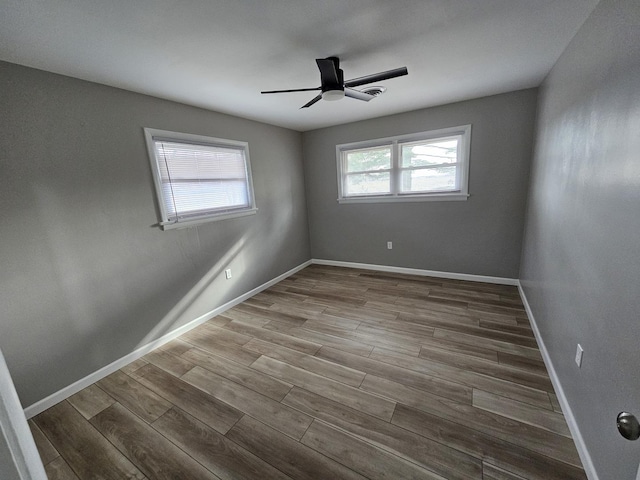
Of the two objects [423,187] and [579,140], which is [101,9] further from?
[423,187]

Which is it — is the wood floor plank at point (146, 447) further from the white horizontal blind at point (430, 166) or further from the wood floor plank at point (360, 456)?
the white horizontal blind at point (430, 166)

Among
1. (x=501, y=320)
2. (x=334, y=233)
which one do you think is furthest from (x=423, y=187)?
(x=501, y=320)

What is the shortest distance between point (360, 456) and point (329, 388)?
1.70 ft

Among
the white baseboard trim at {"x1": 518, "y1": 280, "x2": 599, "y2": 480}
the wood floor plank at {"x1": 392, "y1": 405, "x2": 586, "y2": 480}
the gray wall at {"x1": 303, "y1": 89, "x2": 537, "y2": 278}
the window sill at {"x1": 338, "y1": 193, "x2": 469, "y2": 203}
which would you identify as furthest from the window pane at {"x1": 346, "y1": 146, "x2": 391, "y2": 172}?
the wood floor plank at {"x1": 392, "y1": 405, "x2": 586, "y2": 480}

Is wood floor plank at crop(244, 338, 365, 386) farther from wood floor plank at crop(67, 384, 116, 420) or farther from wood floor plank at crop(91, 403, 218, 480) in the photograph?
wood floor plank at crop(67, 384, 116, 420)

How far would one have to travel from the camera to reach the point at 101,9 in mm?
1367

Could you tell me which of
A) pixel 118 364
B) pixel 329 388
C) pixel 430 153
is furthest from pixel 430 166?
pixel 118 364

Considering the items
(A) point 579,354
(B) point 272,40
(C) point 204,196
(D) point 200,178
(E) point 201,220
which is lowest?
(A) point 579,354

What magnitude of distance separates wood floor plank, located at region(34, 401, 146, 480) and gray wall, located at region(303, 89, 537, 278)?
3.68 meters

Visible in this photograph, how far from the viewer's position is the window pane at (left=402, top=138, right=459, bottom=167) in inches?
139

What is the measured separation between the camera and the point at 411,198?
152 inches

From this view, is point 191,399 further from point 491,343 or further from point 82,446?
point 491,343

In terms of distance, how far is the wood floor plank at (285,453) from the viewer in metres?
1.38

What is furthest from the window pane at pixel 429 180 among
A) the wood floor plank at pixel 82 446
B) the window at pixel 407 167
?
the wood floor plank at pixel 82 446
